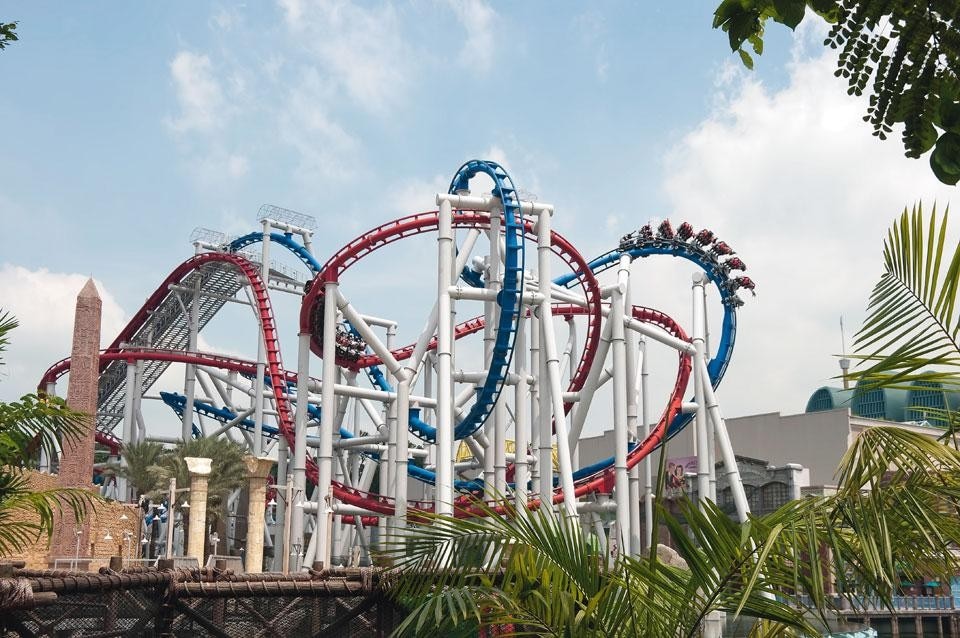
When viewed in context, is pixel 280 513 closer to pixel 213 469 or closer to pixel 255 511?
pixel 213 469

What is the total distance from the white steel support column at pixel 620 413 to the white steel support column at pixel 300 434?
22.2ft

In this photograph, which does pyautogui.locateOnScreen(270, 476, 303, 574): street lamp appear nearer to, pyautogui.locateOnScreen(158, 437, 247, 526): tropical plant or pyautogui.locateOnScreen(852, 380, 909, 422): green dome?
pyautogui.locateOnScreen(158, 437, 247, 526): tropical plant

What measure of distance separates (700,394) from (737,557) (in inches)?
922

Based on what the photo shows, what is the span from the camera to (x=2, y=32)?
5105 mm

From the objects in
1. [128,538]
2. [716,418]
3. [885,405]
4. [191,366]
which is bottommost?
[128,538]

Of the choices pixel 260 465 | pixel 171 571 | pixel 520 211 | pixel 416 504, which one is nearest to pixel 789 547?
pixel 171 571

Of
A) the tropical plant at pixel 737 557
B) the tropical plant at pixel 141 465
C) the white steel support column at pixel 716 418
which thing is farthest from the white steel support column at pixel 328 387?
the tropical plant at pixel 737 557

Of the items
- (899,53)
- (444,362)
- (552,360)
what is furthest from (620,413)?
(899,53)

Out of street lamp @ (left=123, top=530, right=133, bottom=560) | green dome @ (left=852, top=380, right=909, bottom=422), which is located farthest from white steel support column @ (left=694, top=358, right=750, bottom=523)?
green dome @ (left=852, top=380, right=909, bottom=422)

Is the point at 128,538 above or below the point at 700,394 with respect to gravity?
below

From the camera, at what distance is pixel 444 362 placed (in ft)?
65.8

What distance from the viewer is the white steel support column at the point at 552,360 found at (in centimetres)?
2002

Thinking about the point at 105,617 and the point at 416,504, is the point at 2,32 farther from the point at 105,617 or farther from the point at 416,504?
the point at 416,504

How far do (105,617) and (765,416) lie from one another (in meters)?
42.4
